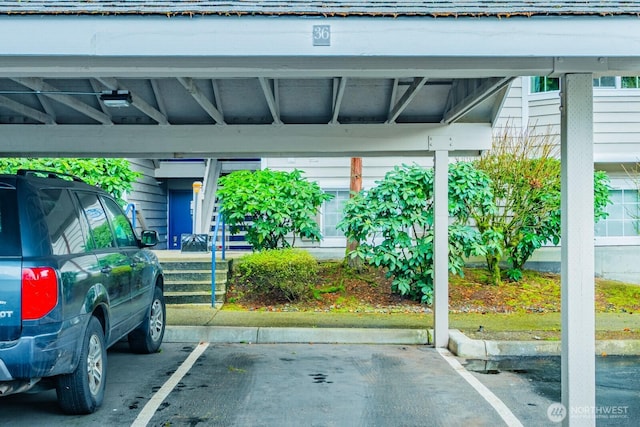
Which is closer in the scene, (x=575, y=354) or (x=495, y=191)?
(x=575, y=354)

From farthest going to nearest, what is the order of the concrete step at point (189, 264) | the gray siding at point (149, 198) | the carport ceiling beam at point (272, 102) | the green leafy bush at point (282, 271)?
the gray siding at point (149, 198)
the concrete step at point (189, 264)
the green leafy bush at point (282, 271)
the carport ceiling beam at point (272, 102)

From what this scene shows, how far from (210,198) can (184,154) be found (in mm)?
7061

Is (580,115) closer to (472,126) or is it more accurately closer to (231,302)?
(472,126)

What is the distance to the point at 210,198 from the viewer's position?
1452 cm

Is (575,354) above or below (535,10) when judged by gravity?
below

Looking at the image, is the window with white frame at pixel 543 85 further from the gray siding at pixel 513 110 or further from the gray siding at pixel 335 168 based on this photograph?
the gray siding at pixel 335 168

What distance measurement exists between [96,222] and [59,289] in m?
1.59

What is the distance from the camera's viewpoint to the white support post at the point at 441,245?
761cm

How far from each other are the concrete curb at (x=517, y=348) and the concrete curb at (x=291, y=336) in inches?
29.2

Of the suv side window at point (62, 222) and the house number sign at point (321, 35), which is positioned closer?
the house number sign at point (321, 35)

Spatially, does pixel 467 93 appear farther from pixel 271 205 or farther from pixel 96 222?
pixel 271 205

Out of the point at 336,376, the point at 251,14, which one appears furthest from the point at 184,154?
the point at 251,14

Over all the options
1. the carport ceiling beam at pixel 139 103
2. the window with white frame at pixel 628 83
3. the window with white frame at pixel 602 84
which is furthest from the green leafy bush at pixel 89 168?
the window with white frame at pixel 628 83

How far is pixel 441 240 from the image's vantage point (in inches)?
300
